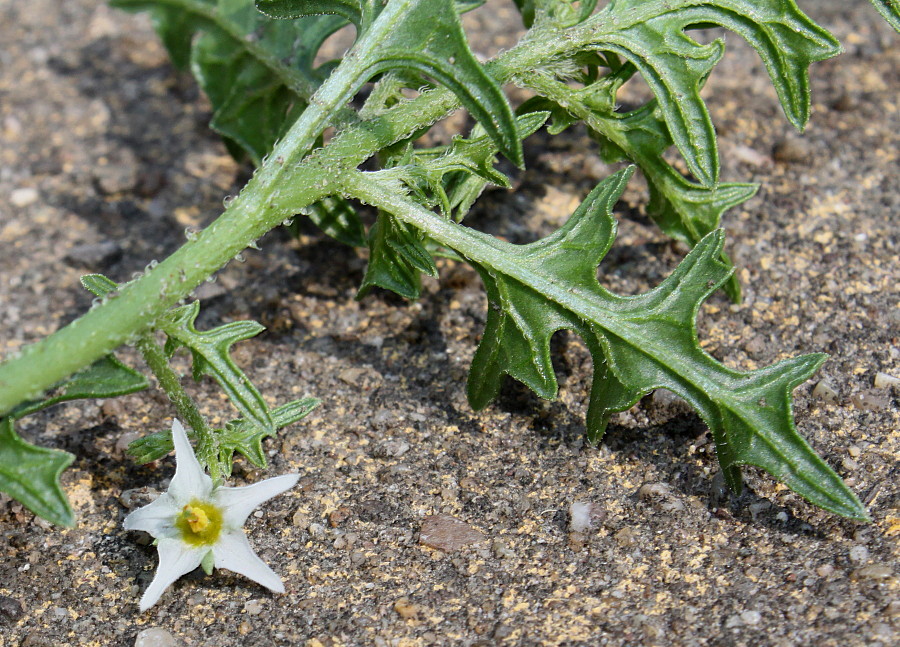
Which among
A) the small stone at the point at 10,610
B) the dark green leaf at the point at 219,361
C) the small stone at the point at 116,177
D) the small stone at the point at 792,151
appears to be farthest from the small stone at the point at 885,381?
the small stone at the point at 116,177

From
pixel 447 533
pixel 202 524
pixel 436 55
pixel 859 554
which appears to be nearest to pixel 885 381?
pixel 859 554

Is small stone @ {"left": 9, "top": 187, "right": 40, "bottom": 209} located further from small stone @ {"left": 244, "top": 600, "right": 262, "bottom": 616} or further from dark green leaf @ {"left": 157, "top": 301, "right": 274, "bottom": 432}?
small stone @ {"left": 244, "top": 600, "right": 262, "bottom": 616}

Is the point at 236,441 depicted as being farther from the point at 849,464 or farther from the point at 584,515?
the point at 849,464

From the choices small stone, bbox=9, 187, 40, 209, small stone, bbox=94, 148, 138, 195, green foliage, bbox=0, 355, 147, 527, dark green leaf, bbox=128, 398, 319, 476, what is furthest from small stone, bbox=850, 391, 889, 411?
small stone, bbox=9, 187, 40, 209

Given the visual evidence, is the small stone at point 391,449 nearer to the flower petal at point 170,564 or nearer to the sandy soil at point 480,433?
the sandy soil at point 480,433

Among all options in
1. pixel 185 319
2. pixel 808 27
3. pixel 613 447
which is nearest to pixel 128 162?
pixel 185 319
